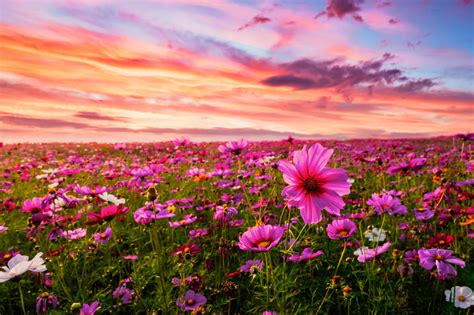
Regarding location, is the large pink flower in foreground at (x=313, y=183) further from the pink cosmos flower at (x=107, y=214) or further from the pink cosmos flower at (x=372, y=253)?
the pink cosmos flower at (x=107, y=214)

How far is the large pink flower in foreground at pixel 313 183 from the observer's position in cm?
122

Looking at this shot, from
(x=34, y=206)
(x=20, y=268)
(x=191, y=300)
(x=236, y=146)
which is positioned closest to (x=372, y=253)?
(x=191, y=300)

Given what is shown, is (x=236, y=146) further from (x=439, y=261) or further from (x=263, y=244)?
(x=439, y=261)

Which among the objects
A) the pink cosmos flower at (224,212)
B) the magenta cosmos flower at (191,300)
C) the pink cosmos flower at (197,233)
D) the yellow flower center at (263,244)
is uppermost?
the yellow flower center at (263,244)

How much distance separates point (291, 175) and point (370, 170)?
16.6 ft

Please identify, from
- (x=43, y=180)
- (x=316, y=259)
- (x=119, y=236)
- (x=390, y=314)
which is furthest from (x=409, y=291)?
(x=43, y=180)

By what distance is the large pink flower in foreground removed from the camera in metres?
1.22

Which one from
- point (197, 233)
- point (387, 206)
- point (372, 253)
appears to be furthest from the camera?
point (197, 233)

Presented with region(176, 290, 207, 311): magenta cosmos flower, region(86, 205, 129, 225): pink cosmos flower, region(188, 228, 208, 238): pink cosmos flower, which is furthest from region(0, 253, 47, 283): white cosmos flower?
region(188, 228, 208, 238): pink cosmos flower

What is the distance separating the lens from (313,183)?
126 cm

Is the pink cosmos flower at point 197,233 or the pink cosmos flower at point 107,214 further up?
the pink cosmos flower at point 107,214

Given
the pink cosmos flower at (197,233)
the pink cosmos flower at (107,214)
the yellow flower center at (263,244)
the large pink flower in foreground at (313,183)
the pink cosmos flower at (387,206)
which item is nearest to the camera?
the large pink flower in foreground at (313,183)

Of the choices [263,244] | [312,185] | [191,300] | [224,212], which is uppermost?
[312,185]

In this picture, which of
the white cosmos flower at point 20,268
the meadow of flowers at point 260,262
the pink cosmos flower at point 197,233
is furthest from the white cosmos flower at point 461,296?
the white cosmos flower at point 20,268
